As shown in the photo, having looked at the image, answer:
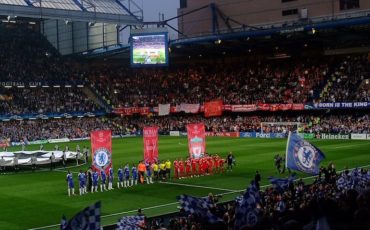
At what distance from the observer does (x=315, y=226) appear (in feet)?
22.5

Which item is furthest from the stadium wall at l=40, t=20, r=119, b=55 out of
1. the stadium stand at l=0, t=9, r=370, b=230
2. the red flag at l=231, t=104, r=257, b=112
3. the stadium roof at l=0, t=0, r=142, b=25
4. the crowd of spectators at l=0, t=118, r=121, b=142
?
the red flag at l=231, t=104, r=257, b=112

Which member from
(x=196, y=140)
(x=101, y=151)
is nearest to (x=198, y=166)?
(x=196, y=140)

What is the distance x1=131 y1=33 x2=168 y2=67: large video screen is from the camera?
70.7 m

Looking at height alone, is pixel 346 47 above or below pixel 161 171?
above

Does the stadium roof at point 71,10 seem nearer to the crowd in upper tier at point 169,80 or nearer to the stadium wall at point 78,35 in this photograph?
the stadium wall at point 78,35

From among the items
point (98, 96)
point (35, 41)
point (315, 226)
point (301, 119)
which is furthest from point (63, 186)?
point (35, 41)

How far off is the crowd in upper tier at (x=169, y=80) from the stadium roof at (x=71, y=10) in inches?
466

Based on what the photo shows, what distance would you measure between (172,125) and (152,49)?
11.5m

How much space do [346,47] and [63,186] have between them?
155 feet

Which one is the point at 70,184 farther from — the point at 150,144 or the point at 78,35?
the point at 78,35

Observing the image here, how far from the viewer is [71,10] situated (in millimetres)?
69125

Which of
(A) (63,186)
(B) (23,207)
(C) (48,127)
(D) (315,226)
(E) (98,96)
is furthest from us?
(E) (98,96)

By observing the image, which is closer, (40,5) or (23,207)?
(23,207)

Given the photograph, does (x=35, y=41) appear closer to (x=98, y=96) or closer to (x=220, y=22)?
(x=98, y=96)
